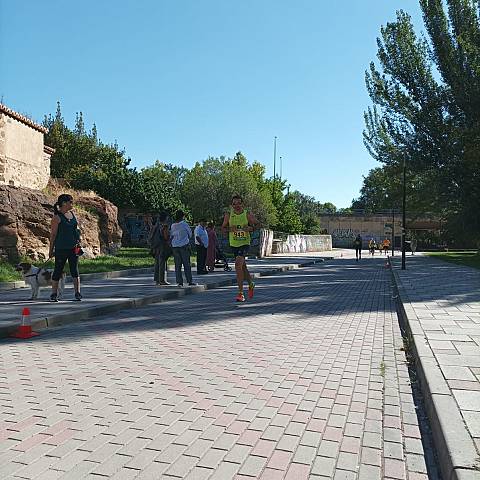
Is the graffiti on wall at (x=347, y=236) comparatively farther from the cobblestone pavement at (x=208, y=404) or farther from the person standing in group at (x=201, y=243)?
the cobblestone pavement at (x=208, y=404)

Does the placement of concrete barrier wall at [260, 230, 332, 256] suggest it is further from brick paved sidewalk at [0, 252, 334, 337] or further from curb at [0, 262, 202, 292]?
brick paved sidewalk at [0, 252, 334, 337]

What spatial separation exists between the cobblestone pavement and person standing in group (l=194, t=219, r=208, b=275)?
8.62 m

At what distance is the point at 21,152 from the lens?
19.3 m

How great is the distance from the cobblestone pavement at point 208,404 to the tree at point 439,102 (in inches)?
853

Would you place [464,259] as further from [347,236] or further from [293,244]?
[347,236]

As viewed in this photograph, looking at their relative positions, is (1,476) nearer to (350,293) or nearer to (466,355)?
(466,355)

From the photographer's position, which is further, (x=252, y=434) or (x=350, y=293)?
(x=350, y=293)

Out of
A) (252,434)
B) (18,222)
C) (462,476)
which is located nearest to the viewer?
(462,476)

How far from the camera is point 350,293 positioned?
41.0ft

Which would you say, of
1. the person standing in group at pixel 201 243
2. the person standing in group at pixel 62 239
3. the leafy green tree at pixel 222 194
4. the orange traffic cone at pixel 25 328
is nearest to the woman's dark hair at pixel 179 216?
the person standing in group at pixel 62 239

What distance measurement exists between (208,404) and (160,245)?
8.67 meters

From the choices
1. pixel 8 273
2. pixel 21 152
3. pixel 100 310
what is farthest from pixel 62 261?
pixel 21 152

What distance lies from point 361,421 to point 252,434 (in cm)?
84

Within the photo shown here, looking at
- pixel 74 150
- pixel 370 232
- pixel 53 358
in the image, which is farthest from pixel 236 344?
pixel 370 232
